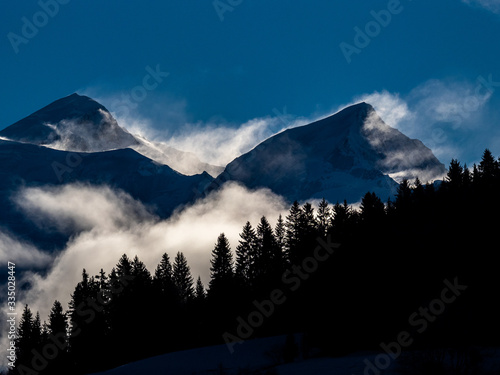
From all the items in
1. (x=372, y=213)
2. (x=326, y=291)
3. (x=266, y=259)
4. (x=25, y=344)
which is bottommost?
(x=326, y=291)

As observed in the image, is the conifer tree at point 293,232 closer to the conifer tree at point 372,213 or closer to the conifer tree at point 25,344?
the conifer tree at point 372,213

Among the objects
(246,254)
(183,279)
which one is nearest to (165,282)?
(246,254)

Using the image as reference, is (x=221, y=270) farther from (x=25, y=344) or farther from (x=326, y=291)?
(x=25, y=344)

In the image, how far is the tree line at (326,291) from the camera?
149 feet

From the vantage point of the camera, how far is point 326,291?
49.8 m

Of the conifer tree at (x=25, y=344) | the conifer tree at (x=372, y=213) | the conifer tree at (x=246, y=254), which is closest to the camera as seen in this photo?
the conifer tree at (x=372, y=213)

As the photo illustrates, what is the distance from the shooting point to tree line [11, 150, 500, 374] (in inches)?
1786

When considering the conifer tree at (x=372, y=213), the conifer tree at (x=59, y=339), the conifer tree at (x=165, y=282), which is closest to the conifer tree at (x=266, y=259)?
the conifer tree at (x=165, y=282)

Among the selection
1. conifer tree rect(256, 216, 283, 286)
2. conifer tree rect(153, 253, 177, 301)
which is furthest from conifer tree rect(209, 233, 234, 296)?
conifer tree rect(153, 253, 177, 301)

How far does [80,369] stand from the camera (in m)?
74.1

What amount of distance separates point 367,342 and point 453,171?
43.3m

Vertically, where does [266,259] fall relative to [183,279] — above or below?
below

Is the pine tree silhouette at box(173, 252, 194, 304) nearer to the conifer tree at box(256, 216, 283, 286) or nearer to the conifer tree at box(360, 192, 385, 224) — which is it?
the conifer tree at box(256, 216, 283, 286)

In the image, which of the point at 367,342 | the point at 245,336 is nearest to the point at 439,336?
the point at 367,342
